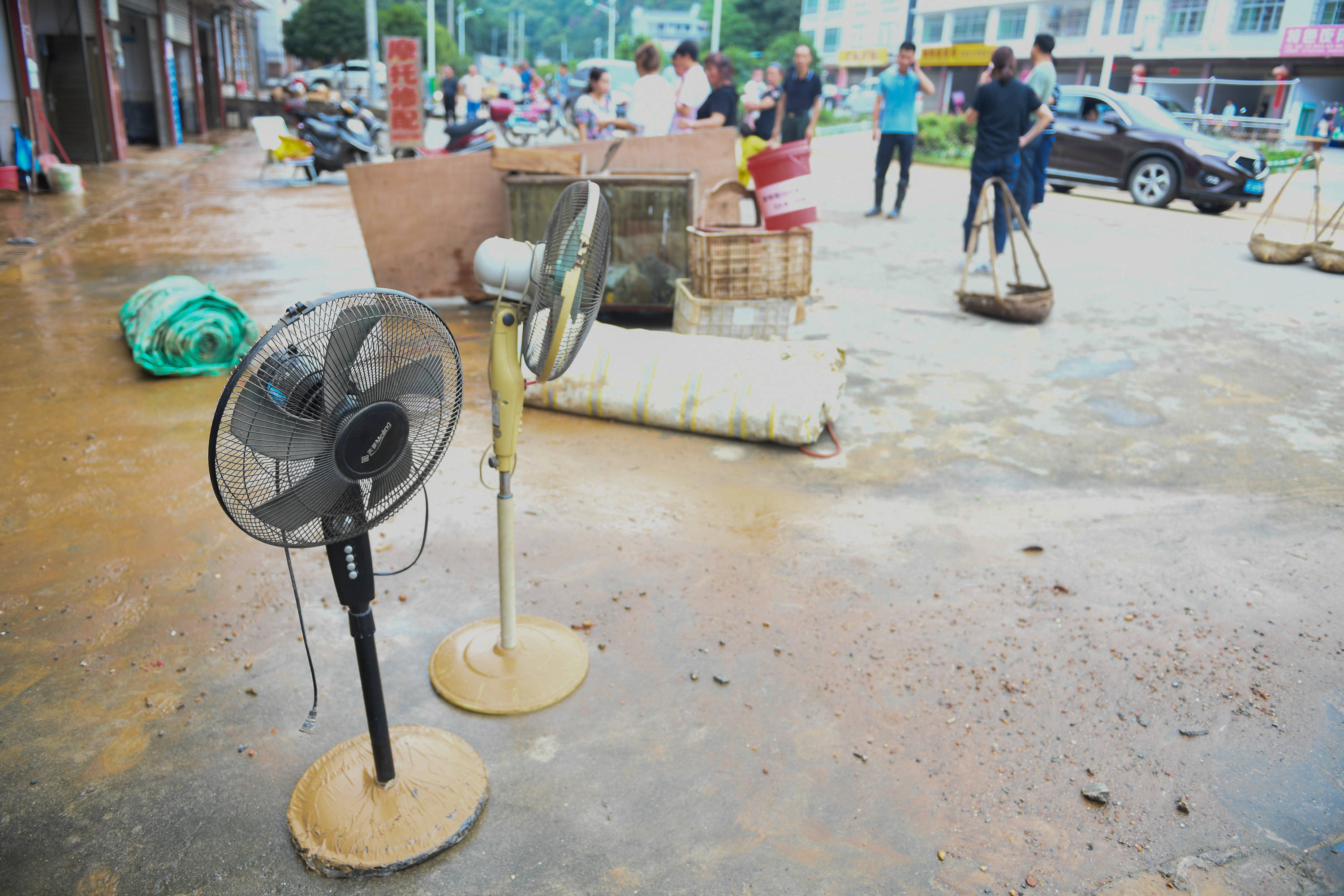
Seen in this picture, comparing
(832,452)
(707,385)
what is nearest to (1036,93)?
(832,452)

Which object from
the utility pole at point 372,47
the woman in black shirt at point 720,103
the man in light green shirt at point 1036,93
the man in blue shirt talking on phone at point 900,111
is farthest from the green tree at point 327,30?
the man in light green shirt at point 1036,93

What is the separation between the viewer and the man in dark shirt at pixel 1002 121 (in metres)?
6.58

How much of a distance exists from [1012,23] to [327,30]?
94.6 ft

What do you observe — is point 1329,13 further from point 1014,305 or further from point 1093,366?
point 1093,366

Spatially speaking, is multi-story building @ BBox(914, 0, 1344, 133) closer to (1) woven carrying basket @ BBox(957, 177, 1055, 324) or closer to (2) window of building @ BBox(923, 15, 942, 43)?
(2) window of building @ BBox(923, 15, 942, 43)

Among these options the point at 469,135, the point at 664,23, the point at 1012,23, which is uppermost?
the point at 664,23

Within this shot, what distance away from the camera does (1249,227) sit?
1001 centimetres

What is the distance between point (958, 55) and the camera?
3753 cm

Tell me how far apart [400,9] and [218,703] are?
42026 mm

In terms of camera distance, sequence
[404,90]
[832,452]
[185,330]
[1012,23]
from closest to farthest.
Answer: [832,452]
[185,330]
[404,90]
[1012,23]

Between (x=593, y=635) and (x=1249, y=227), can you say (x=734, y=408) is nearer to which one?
(x=593, y=635)

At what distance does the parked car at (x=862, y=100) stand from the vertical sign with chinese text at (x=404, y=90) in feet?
76.0

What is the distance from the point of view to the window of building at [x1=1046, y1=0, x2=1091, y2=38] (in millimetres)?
34062

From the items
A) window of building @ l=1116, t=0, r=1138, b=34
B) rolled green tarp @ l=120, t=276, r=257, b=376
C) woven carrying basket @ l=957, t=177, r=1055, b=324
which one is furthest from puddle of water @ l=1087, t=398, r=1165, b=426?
window of building @ l=1116, t=0, r=1138, b=34
